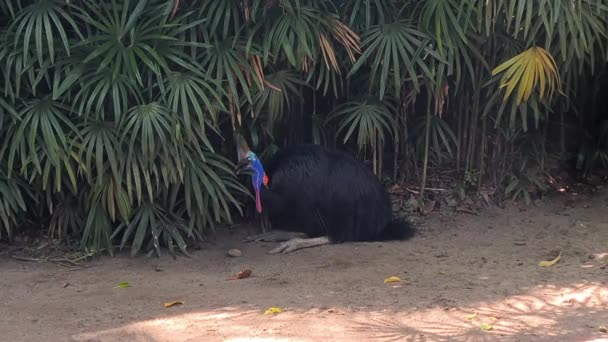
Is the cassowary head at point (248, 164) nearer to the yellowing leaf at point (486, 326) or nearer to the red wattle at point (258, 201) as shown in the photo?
the red wattle at point (258, 201)

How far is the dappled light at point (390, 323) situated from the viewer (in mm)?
3988

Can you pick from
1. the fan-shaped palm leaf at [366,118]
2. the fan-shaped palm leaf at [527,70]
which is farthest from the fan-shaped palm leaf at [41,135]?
the fan-shaped palm leaf at [527,70]

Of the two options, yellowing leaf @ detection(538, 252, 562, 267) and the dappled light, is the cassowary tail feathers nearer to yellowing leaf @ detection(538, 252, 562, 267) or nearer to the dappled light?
yellowing leaf @ detection(538, 252, 562, 267)

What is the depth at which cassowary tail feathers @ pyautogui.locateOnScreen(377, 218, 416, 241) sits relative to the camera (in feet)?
18.8

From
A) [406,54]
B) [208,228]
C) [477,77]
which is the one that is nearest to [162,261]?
[208,228]

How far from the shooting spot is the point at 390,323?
4164 millimetres

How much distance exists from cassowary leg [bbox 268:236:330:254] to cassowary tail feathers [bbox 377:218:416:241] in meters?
0.38

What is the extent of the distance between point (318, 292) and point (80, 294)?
52.4 inches

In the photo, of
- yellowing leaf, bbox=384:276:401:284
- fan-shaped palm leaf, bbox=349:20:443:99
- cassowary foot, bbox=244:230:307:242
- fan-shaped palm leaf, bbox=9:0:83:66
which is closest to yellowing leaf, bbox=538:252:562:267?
yellowing leaf, bbox=384:276:401:284

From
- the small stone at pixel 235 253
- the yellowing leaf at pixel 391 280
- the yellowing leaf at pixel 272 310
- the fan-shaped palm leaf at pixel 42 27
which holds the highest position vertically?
the fan-shaped palm leaf at pixel 42 27

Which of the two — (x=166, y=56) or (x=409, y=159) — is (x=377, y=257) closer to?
(x=409, y=159)

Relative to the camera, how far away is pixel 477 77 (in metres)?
5.97

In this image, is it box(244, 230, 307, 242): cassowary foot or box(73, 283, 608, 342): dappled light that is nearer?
box(73, 283, 608, 342): dappled light

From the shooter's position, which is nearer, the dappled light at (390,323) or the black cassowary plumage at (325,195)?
the dappled light at (390,323)
